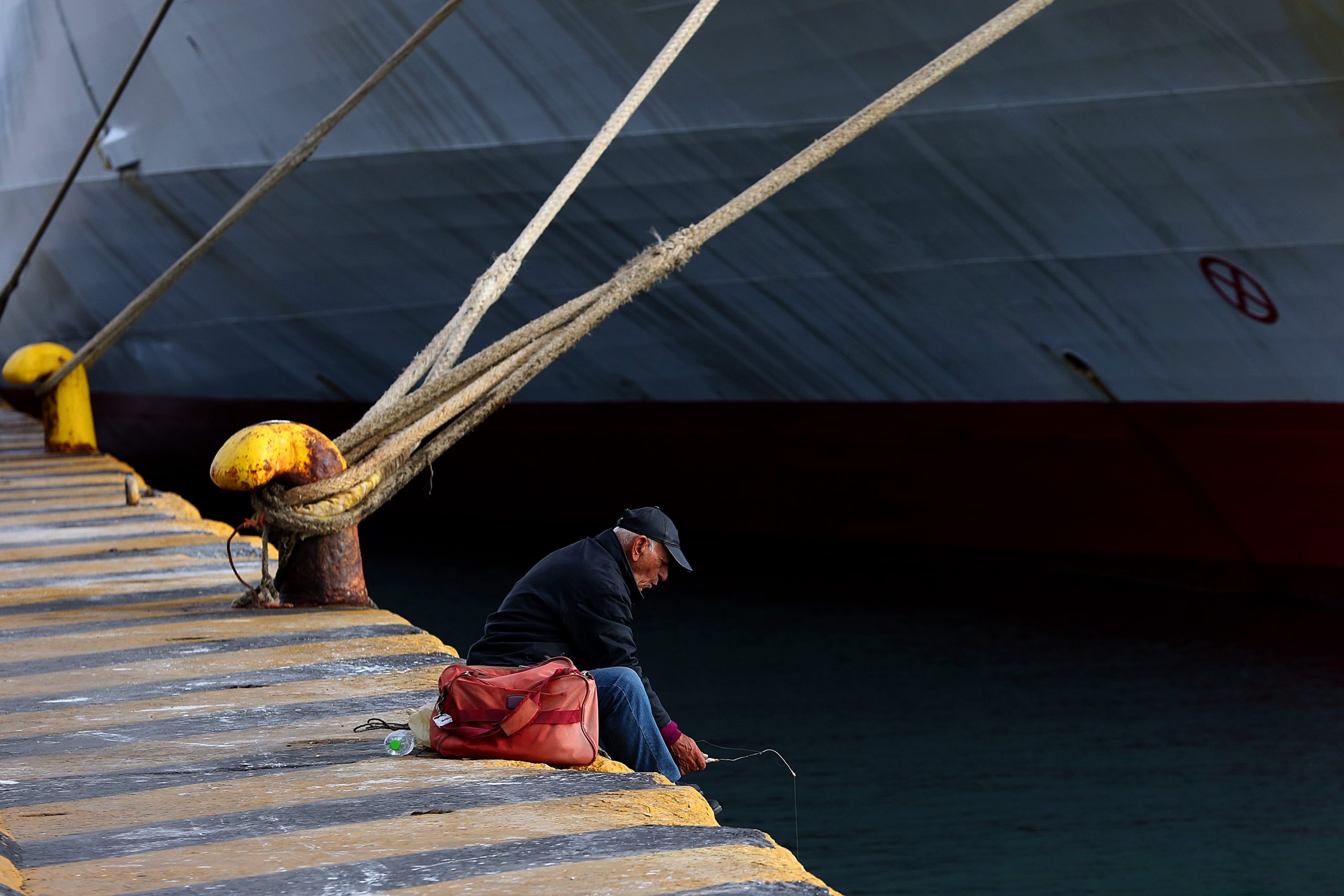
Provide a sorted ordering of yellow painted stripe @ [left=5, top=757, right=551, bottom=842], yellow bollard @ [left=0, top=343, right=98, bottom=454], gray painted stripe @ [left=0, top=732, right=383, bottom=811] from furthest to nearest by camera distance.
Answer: yellow bollard @ [left=0, top=343, right=98, bottom=454], gray painted stripe @ [left=0, top=732, right=383, bottom=811], yellow painted stripe @ [left=5, top=757, right=551, bottom=842]

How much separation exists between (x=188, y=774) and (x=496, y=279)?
2405 mm

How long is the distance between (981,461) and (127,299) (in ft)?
20.8

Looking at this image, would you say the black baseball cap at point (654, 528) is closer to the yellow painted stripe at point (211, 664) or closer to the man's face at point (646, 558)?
the man's face at point (646, 558)

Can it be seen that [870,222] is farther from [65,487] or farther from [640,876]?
[640,876]

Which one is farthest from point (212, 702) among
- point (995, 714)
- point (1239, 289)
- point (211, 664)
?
point (1239, 289)

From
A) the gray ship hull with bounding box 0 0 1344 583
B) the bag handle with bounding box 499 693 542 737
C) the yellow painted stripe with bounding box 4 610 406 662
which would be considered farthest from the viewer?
the gray ship hull with bounding box 0 0 1344 583

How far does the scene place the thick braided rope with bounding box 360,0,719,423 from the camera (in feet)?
15.5

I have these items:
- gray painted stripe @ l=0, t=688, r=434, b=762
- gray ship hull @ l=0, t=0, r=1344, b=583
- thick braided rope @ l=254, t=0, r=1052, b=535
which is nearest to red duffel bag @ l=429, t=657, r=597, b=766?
gray painted stripe @ l=0, t=688, r=434, b=762

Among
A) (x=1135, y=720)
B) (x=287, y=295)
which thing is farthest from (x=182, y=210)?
(x=1135, y=720)

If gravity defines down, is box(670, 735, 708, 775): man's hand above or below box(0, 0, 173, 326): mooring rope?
below

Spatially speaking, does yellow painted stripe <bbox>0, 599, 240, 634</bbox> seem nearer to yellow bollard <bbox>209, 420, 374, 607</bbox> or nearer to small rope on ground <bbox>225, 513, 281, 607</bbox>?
small rope on ground <bbox>225, 513, 281, 607</bbox>

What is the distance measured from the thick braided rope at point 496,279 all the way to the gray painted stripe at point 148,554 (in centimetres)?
99

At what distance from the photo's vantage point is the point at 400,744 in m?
3.11

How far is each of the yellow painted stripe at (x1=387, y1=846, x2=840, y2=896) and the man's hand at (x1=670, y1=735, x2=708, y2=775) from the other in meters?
0.89
